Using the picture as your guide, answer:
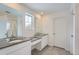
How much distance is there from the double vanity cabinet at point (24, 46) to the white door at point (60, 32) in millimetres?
204

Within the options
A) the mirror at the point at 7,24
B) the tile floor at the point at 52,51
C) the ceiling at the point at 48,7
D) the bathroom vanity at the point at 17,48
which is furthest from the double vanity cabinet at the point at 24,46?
the ceiling at the point at 48,7

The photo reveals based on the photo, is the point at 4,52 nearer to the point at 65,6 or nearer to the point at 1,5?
the point at 1,5

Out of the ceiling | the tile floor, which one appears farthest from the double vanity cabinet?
the ceiling

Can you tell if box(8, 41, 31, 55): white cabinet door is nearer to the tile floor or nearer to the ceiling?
the tile floor

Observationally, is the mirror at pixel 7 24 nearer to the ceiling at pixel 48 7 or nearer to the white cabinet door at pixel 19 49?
the white cabinet door at pixel 19 49

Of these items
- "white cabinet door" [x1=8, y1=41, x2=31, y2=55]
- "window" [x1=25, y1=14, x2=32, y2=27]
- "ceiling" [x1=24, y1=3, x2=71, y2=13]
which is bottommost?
"white cabinet door" [x1=8, y1=41, x2=31, y2=55]

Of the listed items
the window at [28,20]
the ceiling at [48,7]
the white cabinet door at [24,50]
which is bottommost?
the white cabinet door at [24,50]

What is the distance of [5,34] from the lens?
67.6 inches

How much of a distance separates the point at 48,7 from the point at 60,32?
1.64 ft

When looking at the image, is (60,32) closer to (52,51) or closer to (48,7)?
(52,51)

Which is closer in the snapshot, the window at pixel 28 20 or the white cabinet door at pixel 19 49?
the white cabinet door at pixel 19 49

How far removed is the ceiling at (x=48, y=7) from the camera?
5.36 feet

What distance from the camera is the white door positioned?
182cm

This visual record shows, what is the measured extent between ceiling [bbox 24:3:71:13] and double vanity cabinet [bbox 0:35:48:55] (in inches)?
19.6
